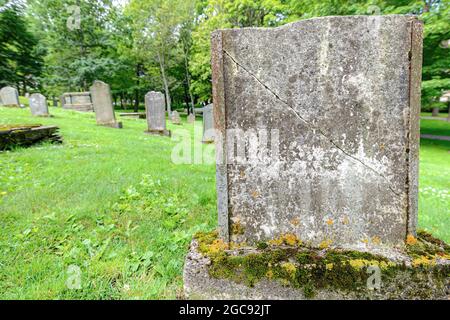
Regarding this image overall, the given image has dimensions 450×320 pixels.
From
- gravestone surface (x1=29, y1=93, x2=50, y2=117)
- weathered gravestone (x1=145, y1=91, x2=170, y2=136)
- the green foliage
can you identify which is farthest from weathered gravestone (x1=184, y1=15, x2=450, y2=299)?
the green foliage

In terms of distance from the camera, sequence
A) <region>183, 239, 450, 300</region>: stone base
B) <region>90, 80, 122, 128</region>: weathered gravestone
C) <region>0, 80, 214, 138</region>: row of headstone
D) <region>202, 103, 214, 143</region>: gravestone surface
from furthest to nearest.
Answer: <region>90, 80, 122, 128</region>: weathered gravestone
<region>0, 80, 214, 138</region>: row of headstone
<region>202, 103, 214, 143</region>: gravestone surface
<region>183, 239, 450, 300</region>: stone base

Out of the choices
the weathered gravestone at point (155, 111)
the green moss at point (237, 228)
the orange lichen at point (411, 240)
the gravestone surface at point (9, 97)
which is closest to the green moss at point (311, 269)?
the orange lichen at point (411, 240)

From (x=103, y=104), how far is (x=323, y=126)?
1249cm

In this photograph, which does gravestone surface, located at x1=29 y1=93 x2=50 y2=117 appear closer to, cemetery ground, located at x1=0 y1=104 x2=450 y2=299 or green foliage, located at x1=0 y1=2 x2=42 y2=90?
cemetery ground, located at x1=0 y1=104 x2=450 y2=299

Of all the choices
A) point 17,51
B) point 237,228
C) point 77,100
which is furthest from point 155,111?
point 17,51

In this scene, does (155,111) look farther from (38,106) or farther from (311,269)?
(311,269)

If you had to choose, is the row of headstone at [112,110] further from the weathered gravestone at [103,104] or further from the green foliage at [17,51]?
the green foliage at [17,51]

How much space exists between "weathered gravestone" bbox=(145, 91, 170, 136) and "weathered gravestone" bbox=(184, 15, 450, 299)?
33.9 feet

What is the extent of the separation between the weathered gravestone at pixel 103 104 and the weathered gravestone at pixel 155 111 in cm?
197

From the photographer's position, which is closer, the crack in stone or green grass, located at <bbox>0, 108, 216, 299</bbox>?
the crack in stone

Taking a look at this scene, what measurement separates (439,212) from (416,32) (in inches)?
156

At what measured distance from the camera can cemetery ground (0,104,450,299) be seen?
7.76 ft

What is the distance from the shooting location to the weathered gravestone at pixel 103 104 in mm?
12648
